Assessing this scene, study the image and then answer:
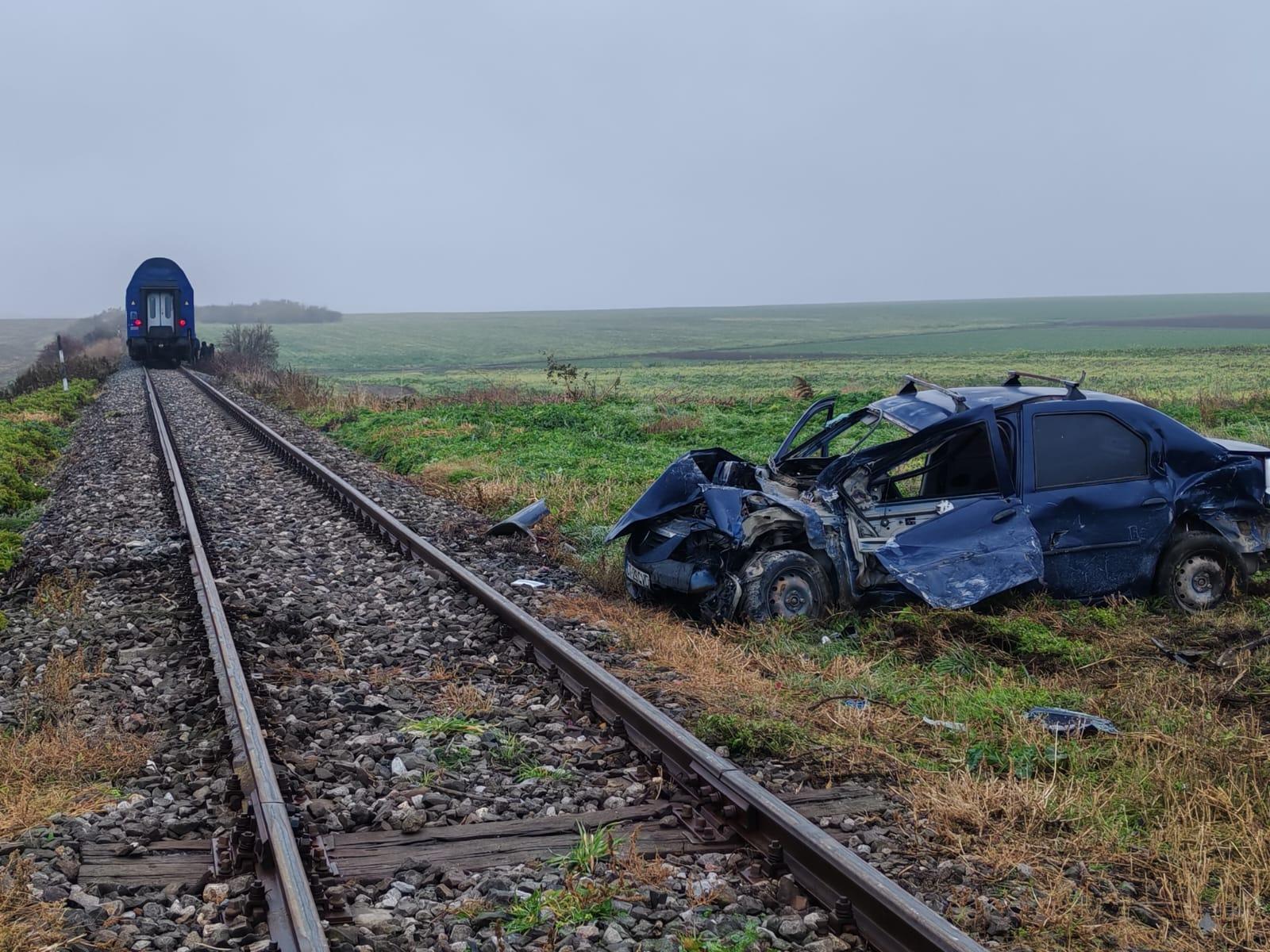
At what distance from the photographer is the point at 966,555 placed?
7.75 m

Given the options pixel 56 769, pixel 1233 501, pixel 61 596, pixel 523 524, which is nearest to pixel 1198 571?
pixel 1233 501

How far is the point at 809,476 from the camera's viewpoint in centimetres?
945

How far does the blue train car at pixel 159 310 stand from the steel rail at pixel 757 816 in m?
37.3

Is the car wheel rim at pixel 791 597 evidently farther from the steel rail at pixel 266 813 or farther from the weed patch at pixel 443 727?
the steel rail at pixel 266 813

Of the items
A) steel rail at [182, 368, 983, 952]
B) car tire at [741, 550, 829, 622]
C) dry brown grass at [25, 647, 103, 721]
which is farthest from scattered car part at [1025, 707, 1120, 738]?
dry brown grass at [25, 647, 103, 721]

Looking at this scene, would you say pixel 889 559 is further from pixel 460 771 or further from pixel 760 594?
pixel 460 771

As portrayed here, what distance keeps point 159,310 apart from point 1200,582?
39880 mm

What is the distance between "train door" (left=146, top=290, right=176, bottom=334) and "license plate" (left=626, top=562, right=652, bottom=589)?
37062mm

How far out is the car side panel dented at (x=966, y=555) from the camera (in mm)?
7660

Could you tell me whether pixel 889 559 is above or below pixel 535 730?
above

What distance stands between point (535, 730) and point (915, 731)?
193 cm

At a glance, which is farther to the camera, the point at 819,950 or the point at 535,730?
the point at 535,730

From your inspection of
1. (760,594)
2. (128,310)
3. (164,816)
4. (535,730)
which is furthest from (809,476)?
(128,310)

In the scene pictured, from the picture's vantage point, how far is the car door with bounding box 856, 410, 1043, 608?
7680mm
